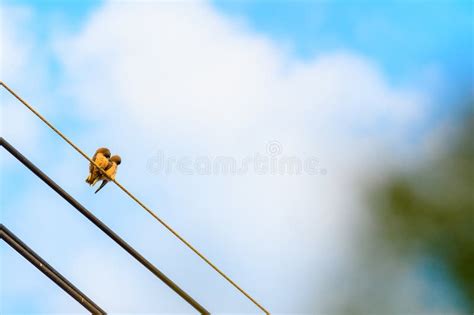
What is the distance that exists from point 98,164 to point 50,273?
17.3 ft

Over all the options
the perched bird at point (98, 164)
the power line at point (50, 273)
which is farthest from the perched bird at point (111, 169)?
the power line at point (50, 273)

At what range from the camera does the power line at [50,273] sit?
11.3 meters

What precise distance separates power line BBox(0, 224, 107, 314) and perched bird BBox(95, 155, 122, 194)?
4.61 m

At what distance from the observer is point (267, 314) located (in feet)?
35.3

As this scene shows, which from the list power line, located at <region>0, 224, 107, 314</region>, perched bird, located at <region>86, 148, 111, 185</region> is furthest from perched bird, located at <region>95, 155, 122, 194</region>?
power line, located at <region>0, 224, 107, 314</region>

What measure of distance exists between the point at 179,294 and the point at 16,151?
320 centimetres

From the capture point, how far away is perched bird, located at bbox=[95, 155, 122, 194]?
53.3ft

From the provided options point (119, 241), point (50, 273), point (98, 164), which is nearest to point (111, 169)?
point (98, 164)

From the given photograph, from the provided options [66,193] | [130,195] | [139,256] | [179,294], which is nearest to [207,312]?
[179,294]

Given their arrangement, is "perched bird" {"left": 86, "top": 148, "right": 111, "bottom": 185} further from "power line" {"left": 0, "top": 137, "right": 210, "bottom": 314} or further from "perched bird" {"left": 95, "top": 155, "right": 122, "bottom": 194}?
"power line" {"left": 0, "top": 137, "right": 210, "bottom": 314}

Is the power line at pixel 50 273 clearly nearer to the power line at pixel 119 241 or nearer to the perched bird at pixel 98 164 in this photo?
the power line at pixel 119 241

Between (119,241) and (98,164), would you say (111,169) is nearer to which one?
(98,164)

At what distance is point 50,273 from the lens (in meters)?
11.4

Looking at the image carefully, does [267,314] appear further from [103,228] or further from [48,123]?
[48,123]
